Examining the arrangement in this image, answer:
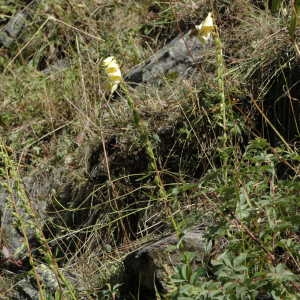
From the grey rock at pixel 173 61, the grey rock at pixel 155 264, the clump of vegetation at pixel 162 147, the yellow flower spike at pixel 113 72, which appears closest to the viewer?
the clump of vegetation at pixel 162 147

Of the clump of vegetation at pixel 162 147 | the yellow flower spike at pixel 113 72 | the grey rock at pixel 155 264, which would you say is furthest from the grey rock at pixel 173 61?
the yellow flower spike at pixel 113 72

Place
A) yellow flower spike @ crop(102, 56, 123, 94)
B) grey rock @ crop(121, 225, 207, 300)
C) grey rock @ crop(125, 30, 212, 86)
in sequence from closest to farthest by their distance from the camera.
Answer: yellow flower spike @ crop(102, 56, 123, 94) < grey rock @ crop(121, 225, 207, 300) < grey rock @ crop(125, 30, 212, 86)

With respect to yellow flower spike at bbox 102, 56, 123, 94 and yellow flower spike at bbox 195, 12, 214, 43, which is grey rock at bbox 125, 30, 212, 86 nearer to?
yellow flower spike at bbox 195, 12, 214, 43

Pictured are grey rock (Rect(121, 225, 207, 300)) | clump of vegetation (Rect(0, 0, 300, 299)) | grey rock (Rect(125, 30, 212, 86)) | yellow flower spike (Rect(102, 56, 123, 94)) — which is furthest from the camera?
grey rock (Rect(125, 30, 212, 86))

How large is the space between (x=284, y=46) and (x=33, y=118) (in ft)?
6.93

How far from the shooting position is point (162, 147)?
3.88 metres

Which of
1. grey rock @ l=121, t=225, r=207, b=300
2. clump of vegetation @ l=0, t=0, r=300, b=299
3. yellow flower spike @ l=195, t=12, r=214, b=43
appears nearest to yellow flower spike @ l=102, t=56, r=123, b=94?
clump of vegetation @ l=0, t=0, r=300, b=299

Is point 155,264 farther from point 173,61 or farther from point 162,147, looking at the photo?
point 173,61

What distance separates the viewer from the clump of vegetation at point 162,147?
2322 mm

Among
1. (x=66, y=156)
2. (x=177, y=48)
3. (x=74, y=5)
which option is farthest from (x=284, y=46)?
(x=74, y=5)

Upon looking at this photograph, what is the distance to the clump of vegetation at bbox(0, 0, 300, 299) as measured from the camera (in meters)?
2.32

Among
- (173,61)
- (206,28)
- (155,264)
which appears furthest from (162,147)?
(206,28)

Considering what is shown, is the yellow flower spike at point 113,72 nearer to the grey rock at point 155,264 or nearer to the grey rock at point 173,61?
the grey rock at point 155,264

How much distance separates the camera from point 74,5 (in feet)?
18.4
